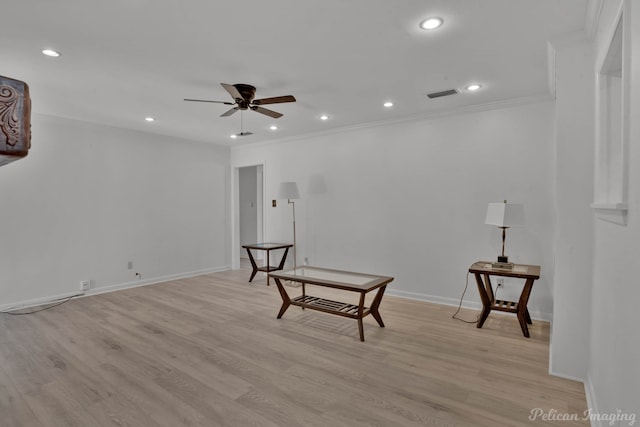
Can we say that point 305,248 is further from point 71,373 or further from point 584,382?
point 584,382

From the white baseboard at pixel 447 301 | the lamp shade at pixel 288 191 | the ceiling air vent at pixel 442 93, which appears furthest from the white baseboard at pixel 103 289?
the ceiling air vent at pixel 442 93

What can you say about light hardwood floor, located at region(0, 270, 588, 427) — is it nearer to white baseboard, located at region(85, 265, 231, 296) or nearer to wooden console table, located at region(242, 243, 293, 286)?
white baseboard, located at region(85, 265, 231, 296)

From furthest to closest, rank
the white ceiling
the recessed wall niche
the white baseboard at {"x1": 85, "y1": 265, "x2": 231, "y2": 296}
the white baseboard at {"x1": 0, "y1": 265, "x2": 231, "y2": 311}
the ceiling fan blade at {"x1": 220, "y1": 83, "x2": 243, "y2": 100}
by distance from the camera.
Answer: the white baseboard at {"x1": 85, "y1": 265, "x2": 231, "y2": 296}, the white baseboard at {"x1": 0, "y1": 265, "x2": 231, "y2": 311}, the ceiling fan blade at {"x1": 220, "y1": 83, "x2": 243, "y2": 100}, the white ceiling, the recessed wall niche

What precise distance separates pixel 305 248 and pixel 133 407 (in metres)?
3.67

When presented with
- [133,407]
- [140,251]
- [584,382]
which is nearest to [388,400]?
[584,382]

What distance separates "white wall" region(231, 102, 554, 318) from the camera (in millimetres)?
3676

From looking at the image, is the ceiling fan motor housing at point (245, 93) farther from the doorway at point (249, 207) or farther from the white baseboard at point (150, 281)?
the doorway at point (249, 207)

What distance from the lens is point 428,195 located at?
4340 millimetres

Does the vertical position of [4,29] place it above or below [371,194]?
above

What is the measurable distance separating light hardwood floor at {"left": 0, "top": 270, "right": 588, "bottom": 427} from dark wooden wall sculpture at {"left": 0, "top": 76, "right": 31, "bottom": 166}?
78.1 inches

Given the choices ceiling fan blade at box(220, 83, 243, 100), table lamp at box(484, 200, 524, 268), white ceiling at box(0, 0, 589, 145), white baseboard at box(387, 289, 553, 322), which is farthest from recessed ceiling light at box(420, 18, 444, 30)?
white baseboard at box(387, 289, 553, 322)

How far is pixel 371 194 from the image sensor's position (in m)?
4.80

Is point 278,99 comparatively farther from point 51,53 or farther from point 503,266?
point 503,266

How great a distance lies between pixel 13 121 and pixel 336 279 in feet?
10.4
